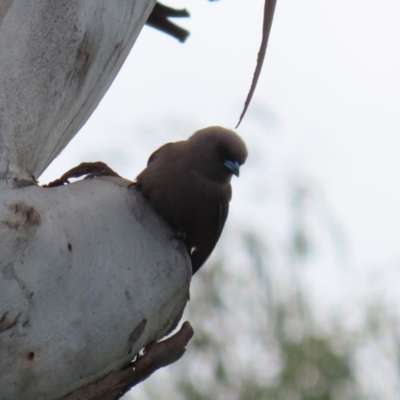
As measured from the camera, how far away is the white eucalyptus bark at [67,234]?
4.96ft

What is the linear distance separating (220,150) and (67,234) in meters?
1.06

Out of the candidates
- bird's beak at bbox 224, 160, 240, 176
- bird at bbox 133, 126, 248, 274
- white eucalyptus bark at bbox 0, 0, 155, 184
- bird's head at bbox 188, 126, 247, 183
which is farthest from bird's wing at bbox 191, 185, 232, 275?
white eucalyptus bark at bbox 0, 0, 155, 184

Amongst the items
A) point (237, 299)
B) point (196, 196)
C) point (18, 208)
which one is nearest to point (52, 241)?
point (18, 208)

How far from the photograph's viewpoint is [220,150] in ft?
8.59

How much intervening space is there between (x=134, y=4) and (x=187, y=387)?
12.2 feet

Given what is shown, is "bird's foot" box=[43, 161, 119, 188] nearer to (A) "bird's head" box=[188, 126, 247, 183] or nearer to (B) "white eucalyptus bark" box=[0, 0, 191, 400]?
(B) "white eucalyptus bark" box=[0, 0, 191, 400]

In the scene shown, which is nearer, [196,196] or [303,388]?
[196,196]

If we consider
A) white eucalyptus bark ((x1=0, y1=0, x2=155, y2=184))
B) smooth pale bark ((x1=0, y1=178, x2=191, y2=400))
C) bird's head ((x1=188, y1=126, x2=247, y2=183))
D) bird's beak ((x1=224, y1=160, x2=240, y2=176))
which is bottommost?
bird's beak ((x1=224, y1=160, x2=240, y2=176))

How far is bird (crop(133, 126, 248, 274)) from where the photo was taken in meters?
1.99

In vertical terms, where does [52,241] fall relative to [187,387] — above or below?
above

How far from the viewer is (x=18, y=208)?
1.58 m

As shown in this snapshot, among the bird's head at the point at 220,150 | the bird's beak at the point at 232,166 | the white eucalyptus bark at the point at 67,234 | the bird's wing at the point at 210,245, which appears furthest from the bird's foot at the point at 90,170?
the bird's beak at the point at 232,166

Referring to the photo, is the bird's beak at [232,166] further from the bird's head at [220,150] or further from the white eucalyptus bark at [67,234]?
the white eucalyptus bark at [67,234]

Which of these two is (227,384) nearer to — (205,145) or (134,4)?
(205,145)
